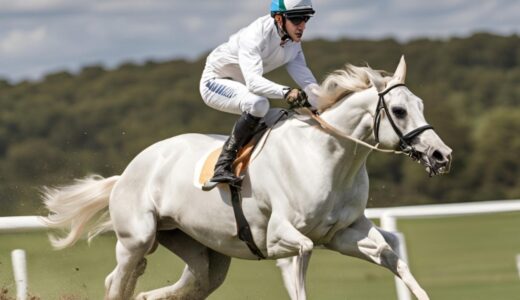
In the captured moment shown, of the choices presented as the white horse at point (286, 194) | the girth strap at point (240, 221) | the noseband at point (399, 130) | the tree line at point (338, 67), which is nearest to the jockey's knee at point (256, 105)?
the white horse at point (286, 194)

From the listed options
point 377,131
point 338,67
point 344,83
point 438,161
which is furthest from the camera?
point 338,67

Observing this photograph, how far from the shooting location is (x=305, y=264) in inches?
289

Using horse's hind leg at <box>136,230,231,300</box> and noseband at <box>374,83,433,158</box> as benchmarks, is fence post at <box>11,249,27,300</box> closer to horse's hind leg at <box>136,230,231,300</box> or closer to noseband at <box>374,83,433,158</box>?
horse's hind leg at <box>136,230,231,300</box>

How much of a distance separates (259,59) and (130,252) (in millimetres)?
1766

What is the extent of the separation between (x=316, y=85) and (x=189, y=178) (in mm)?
1070

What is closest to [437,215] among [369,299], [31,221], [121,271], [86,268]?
[369,299]

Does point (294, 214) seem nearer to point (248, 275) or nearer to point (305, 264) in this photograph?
point (305, 264)

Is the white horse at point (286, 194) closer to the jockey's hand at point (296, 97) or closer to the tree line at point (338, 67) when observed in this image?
the jockey's hand at point (296, 97)

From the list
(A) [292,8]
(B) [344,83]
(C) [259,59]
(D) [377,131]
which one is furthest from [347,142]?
(A) [292,8]

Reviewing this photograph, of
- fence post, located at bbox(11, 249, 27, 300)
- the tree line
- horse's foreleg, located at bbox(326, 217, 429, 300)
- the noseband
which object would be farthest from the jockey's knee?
the tree line

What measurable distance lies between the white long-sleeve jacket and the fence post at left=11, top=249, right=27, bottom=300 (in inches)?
86.8

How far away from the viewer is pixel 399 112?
690cm

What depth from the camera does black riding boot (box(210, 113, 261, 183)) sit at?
7.52 meters

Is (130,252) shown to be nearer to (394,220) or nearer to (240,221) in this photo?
(240,221)
